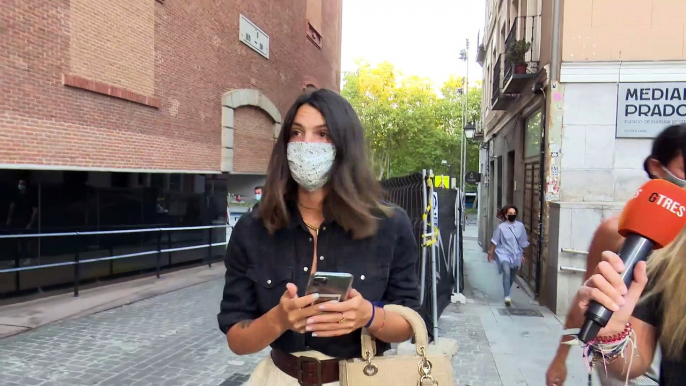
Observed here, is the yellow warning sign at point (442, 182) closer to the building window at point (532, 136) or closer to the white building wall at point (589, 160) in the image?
the building window at point (532, 136)

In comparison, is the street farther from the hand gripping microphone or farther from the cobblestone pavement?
the hand gripping microphone

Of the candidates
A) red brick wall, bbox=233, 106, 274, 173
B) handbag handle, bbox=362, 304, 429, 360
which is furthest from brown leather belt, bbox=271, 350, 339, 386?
red brick wall, bbox=233, 106, 274, 173

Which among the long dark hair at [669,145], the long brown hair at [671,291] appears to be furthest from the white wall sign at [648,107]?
the long brown hair at [671,291]

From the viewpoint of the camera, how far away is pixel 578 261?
7637 mm

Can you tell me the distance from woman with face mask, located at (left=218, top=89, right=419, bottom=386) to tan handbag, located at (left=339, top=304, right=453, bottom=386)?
111mm

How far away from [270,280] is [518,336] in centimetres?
581

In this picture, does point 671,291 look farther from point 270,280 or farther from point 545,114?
point 545,114

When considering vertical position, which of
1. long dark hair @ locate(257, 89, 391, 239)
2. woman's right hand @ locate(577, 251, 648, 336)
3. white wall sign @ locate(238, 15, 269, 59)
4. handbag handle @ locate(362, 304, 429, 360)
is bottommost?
handbag handle @ locate(362, 304, 429, 360)

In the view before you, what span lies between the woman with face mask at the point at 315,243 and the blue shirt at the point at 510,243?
23.0 ft

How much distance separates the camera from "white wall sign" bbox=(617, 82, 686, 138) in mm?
7547

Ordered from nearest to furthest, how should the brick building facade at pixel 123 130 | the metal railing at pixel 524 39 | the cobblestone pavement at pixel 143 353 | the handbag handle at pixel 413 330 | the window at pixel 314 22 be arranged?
the handbag handle at pixel 413 330 < the cobblestone pavement at pixel 143 353 < the brick building facade at pixel 123 130 < the metal railing at pixel 524 39 < the window at pixel 314 22

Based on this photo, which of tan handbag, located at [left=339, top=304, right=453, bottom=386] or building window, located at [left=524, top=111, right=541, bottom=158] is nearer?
tan handbag, located at [left=339, top=304, right=453, bottom=386]

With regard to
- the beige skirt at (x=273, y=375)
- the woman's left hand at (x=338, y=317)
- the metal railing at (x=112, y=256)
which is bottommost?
the metal railing at (x=112, y=256)

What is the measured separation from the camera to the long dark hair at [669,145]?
5.71 feet
